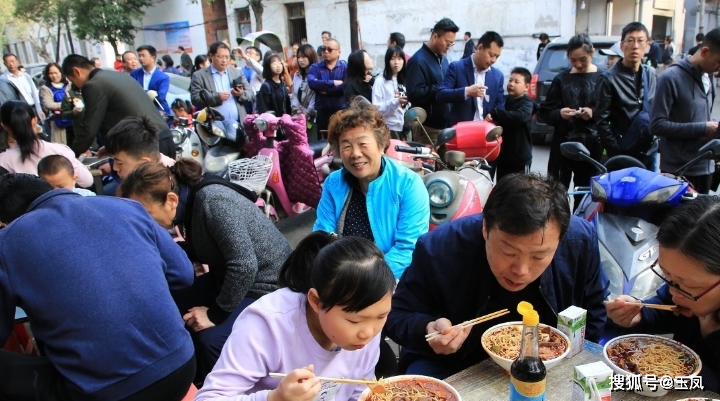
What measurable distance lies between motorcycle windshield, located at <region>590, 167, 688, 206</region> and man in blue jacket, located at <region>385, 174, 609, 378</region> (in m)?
0.74

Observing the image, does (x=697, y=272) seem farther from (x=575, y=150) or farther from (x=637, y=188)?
(x=575, y=150)

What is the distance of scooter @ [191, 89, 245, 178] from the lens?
5016 mm

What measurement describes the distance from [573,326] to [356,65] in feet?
16.0

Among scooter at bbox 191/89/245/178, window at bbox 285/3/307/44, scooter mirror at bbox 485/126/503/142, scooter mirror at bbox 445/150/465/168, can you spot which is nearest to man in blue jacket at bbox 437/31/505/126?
scooter mirror at bbox 485/126/503/142

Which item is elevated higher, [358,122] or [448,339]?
[358,122]

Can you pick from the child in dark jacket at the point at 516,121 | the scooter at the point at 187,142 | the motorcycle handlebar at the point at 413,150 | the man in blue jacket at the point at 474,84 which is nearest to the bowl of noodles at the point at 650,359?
the motorcycle handlebar at the point at 413,150

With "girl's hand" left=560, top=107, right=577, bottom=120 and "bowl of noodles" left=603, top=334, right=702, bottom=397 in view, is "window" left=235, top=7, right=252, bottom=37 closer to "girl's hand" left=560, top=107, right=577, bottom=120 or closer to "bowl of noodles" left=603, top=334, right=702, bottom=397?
"girl's hand" left=560, top=107, right=577, bottom=120

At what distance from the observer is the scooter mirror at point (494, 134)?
4012 millimetres

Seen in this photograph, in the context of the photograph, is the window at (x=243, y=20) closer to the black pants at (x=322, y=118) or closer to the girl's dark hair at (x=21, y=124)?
the black pants at (x=322, y=118)

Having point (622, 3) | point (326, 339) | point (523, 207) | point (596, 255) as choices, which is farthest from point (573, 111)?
point (622, 3)

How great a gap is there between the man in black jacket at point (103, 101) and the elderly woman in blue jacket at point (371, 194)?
7.36 ft

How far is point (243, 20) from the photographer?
21078 millimetres

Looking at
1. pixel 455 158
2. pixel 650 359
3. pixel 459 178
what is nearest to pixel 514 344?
pixel 650 359

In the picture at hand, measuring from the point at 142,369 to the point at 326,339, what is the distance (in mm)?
747
